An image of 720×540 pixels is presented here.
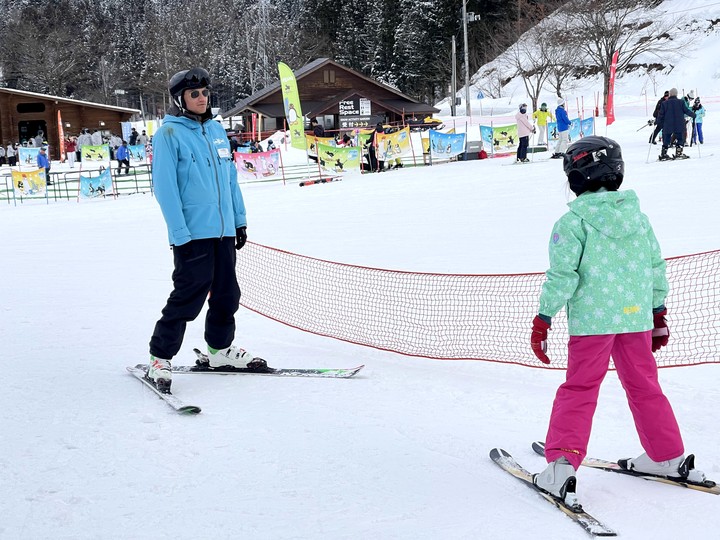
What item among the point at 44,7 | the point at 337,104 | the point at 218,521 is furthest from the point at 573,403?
the point at 44,7

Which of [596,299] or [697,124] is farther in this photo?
[697,124]

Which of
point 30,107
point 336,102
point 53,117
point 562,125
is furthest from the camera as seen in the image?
point 336,102

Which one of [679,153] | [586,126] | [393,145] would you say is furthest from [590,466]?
[586,126]

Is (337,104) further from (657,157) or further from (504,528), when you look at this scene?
(504,528)

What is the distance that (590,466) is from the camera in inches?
117

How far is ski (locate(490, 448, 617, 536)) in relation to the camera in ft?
8.08

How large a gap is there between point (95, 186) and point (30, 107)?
24.9 metres

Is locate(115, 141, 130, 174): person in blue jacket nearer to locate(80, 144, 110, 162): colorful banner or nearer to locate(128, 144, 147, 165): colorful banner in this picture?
locate(80, 144, 110, 162): colorful banner

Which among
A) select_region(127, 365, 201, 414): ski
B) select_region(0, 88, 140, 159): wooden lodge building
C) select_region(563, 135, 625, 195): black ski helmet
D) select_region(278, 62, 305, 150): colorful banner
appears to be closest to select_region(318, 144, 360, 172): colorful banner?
select_region(278, 62, 305, 150): colorful banner

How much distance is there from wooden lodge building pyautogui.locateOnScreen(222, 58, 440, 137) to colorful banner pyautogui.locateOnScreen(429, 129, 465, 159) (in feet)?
67.3

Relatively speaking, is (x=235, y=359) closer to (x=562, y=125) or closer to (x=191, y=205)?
(x=191, y=205)

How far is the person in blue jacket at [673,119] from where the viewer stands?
1444cm

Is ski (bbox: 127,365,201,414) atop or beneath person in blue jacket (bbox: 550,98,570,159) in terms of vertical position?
beneath

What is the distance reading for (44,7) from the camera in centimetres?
9075
